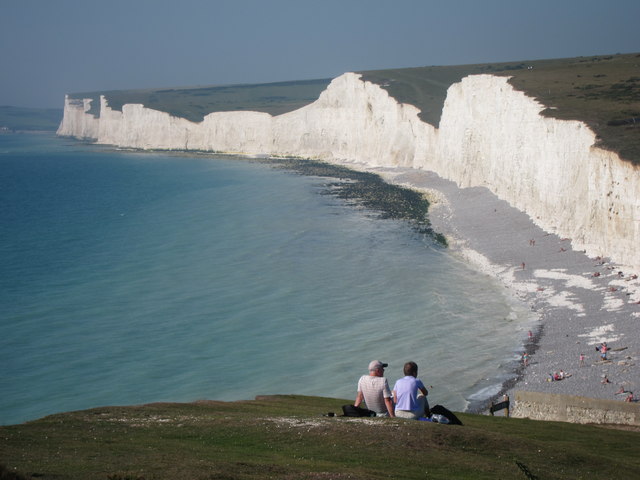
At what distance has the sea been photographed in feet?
81.9

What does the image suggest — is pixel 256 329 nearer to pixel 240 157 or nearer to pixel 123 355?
pixel 123 355

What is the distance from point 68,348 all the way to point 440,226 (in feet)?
108

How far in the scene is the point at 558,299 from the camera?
32.1 m

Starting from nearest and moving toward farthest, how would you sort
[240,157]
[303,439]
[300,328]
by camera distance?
[303,439] → [300,328] → [240,157]

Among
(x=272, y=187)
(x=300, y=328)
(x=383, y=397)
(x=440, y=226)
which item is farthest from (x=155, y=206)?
(x=383, y=397)

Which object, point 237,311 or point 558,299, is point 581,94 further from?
point 237,311

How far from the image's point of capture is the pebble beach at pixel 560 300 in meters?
23.0

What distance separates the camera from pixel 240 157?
444 feet

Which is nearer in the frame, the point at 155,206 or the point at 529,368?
the point at 529,368

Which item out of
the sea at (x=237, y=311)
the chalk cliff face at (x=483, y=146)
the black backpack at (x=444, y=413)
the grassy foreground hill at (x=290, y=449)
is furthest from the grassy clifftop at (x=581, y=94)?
the grassy foreground hill at (x=290, y=449)

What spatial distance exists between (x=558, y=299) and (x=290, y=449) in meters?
25.3

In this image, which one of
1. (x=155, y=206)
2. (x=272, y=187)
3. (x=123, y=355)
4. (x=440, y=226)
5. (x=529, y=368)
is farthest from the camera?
(x=272, y=187)

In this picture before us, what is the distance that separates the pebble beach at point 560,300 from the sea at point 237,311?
118 cm

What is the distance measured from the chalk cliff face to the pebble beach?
5.38ft
